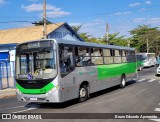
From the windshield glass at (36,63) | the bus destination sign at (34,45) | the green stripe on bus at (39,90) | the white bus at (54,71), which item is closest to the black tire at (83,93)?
the white bus at (54,71)

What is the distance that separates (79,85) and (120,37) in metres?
64.6

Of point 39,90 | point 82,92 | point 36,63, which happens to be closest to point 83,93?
point 82,92

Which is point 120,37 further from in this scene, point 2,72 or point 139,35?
point 2,72

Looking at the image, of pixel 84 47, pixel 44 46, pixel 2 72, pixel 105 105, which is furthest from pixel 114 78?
pixel 2 72

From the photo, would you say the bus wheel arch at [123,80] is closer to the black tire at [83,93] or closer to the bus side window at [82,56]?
the bus side window at [82,56]

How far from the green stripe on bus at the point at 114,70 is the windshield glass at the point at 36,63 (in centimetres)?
431

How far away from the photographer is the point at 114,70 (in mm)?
16562

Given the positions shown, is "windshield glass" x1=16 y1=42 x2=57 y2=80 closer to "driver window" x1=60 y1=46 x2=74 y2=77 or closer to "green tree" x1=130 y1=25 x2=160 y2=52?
"driver window" x1=60 y1=46 x2=74 y2=77

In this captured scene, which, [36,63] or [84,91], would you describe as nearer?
[36,63]

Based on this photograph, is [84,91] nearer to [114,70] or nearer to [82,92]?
[82,92]

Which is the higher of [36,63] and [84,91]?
[36,63]

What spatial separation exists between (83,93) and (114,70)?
180 inches

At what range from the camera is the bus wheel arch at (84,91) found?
12258mm

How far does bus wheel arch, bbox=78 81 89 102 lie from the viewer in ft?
40.2
